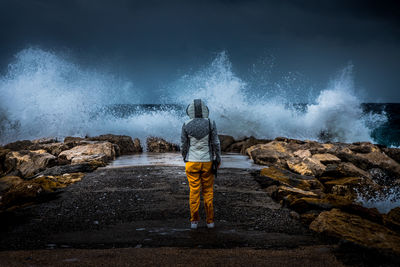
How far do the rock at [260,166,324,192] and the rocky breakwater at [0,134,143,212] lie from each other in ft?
13.7

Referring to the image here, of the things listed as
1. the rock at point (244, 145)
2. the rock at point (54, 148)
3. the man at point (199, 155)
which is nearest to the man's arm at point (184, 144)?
the man at point (199, 155)

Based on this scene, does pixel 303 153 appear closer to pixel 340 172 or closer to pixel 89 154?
pixel 340 172

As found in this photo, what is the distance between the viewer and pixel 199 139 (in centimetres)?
412

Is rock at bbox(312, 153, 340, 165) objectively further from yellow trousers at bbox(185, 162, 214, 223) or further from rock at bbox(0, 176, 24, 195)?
rock at bbox(0, 176, 24, 195)

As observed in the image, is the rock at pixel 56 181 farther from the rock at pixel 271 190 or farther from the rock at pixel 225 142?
the rock at pixel 225 142

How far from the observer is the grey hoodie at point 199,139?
4.10 meters

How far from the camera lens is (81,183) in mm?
6609

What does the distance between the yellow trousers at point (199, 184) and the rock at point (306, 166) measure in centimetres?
446

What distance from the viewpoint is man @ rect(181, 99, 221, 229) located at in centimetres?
404

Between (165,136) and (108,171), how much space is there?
7991 millimetres

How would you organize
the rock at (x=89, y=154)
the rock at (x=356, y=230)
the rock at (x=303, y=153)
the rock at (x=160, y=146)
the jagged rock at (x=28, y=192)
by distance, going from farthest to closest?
the rock at (x=160, y=146) < the rock at (x=89, y=154) < the rock at (x=303, y=153) < the jagged rock at (x=28, y=192) < the rock at (x=356, y=230)

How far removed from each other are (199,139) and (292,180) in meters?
3.43

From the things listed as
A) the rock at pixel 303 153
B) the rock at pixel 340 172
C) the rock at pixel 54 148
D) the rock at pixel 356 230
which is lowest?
A: the rock at pixel 356 230

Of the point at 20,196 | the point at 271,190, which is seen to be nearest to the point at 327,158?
the point at 271,190
